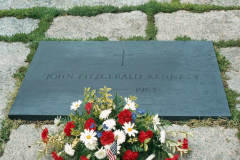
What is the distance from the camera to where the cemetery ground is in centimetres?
244

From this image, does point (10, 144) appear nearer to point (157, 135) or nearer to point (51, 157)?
point (51, 157)

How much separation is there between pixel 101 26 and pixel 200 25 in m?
1.14

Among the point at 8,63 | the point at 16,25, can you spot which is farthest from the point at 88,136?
the point at 16,25

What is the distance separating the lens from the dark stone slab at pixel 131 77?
2594 millimetres

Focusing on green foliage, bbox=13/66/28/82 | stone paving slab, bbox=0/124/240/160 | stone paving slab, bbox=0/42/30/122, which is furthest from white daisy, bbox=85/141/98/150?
green foliage, bbox=13/66/28/82

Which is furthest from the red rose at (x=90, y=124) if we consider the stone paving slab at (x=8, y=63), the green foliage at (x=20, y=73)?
the green foliage at (x=20, y=73)

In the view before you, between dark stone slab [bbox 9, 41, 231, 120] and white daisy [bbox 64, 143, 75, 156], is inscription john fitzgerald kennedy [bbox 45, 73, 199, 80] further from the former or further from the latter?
white daisy [bbox 64, 143, 75, 156]

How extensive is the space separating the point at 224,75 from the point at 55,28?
1.99 meters

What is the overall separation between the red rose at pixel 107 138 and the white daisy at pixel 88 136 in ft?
0.17

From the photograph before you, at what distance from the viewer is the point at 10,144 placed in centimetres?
246

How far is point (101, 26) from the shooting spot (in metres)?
3.81

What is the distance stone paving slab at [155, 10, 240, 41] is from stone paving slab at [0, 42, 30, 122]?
1477 millimetres

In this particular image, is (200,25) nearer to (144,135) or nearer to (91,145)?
(144,135)

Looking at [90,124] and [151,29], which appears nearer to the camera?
[90,124]
